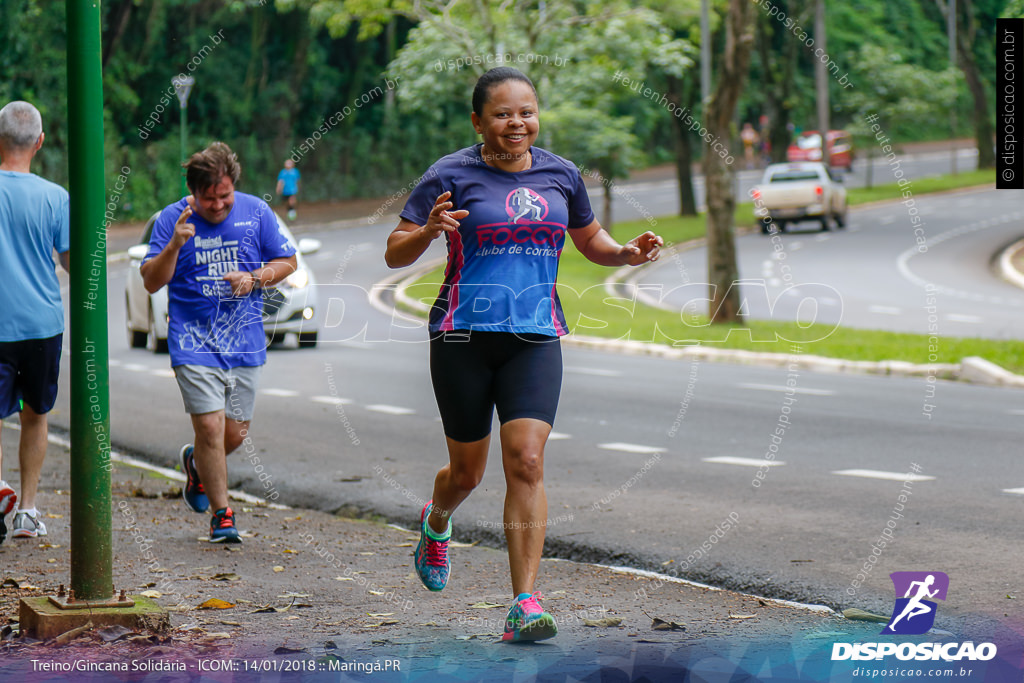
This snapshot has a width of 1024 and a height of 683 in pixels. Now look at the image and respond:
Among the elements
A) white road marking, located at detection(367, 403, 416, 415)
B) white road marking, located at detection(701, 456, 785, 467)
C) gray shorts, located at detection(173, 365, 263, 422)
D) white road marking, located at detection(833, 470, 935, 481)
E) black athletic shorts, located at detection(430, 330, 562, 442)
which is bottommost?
white road marking, located at detection(367, 403, 416, 415)

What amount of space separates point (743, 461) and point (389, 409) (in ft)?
12.2

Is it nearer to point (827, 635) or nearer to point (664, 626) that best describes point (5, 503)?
point (664, 626)

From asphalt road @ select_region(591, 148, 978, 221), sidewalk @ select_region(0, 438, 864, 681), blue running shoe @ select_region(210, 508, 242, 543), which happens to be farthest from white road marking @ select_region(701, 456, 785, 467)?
asphalt road @ select_region(591, 148, 978, 221)

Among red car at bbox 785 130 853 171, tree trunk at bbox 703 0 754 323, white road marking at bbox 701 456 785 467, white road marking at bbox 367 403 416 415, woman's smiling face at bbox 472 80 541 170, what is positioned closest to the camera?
woman's smiling face at bbox 472 80 541 170

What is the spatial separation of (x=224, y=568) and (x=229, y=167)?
6.23 ft

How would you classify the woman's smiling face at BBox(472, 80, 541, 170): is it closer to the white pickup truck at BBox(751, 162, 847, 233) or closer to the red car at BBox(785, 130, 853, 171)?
the white pickup truck at BBox(751, 162, 847, 233)

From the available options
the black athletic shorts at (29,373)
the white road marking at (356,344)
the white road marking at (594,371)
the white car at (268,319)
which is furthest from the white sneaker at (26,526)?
the white road marking at (356,344)

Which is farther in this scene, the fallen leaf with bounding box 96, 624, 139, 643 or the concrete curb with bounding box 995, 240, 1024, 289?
the concrete curb with bounding box 995, 240, 1024, 289

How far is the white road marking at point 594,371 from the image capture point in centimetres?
1509

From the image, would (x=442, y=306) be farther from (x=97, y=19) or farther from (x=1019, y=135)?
(x=1019, y=135)

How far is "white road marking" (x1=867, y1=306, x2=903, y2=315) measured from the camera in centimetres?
2214

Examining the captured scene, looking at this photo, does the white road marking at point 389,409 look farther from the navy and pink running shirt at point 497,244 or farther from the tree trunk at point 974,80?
the tree trunk at point 974,80

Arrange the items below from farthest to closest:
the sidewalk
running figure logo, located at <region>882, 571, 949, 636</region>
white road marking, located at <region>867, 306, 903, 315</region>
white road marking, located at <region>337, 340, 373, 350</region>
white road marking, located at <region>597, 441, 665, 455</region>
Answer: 1. white road marking, located at <region>867, 306, 903, 315</region>
2. white road marking, located at <region>337, 340, 373, 350</region>
3. white road marking, located at <region>597, 441, 665, 455</region>
4. running figure logo, located at <region>882, 571, 949, 636</region>
5. the sidewalk

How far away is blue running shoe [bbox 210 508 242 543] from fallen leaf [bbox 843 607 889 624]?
9.21 feet
